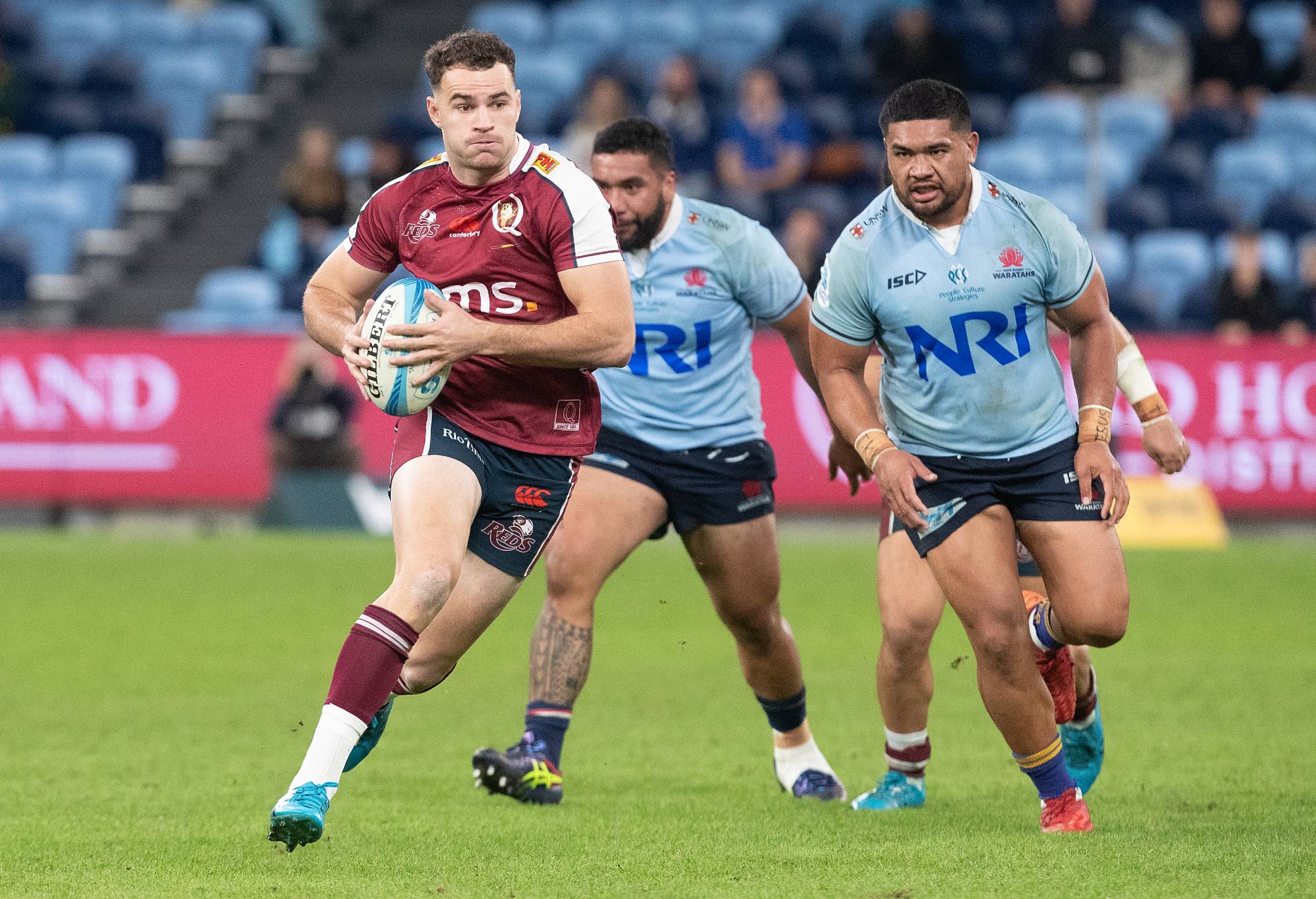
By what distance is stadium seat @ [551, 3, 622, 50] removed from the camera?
Result: 21422 millimetres

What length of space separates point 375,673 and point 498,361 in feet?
3.69

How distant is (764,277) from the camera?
23.4ft

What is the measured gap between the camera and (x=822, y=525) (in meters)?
17.0

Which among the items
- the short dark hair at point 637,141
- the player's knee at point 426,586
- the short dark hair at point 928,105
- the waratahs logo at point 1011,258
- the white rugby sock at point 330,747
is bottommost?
the white rugby sock at point 330,747

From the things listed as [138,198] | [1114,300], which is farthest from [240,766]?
[138,198]

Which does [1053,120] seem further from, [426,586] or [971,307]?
[426,586]

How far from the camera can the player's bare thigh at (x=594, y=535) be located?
6910 mm

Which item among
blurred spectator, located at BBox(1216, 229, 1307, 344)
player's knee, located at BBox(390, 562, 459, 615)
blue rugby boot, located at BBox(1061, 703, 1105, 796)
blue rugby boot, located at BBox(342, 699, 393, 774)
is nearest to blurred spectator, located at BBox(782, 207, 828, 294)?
blurred spectator, located at BBox(1216, 229, 1307, 344)

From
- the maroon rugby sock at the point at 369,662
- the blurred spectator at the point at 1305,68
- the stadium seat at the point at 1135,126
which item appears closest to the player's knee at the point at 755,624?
the maroon rugby sock at the point at 369,662

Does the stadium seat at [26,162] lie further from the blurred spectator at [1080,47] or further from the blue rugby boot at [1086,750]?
the blue rugby boot at [1086,750]

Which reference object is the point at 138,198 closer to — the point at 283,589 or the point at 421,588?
the point at 283,589

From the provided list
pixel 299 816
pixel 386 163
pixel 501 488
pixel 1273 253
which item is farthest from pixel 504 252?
pixel 1273 253

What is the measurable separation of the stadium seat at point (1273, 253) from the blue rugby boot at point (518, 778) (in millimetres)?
12743

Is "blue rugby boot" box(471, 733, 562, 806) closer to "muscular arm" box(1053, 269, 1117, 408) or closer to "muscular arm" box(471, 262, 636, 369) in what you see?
"muscular arm" box(471, 262, 636, 369)
